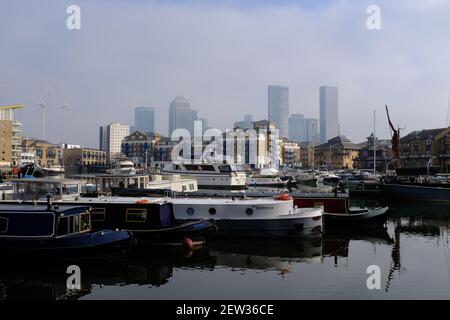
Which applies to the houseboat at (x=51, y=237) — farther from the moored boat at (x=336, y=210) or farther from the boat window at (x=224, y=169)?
the boat window at (x=224, y=169)

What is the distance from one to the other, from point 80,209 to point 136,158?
17329cm

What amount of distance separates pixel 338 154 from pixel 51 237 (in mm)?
163389

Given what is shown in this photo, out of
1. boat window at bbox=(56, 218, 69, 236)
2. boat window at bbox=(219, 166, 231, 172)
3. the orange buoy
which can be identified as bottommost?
the orange buoy

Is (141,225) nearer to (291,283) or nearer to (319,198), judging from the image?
(291,283)

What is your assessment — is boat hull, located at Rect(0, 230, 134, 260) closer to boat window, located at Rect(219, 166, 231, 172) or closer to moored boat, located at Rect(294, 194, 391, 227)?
moored boat, located at Rect(294, 194, 391, 227)

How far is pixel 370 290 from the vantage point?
17.9 metres

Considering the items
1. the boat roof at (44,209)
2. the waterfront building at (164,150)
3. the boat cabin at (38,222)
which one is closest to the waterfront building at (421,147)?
the waterfront building at (164,150)

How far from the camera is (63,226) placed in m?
21.1

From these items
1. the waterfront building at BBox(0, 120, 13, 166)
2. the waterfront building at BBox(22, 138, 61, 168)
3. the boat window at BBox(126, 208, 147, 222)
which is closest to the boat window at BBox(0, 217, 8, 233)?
the boat window at BBox(126, 208, 147, 222)

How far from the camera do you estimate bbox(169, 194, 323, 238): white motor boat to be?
2816cm

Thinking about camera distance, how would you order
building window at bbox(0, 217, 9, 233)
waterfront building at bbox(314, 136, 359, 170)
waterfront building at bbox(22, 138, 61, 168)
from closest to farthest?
building window at bbox(0, 217, 9, 233) < waterfront building at bbox(314, 136, 359, 170) < waterfront building at bbox(22, 138, 61, 168)

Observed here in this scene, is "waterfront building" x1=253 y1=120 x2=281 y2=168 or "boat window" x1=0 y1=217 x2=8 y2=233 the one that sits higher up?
"waterfront building" x1=253 y1=120 x2=281 y2=168

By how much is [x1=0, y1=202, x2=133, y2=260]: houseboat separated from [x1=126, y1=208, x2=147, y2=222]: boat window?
3865 millimetres
